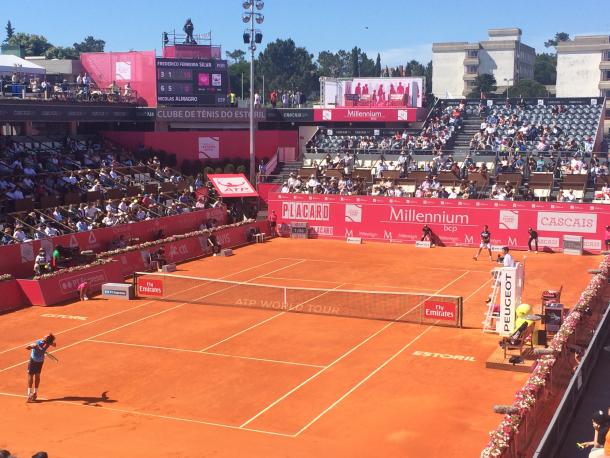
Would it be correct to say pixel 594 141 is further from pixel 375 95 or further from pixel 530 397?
pixel 530 397

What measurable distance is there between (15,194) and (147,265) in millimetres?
9521

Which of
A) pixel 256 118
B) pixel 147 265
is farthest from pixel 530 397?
pixel 256 118

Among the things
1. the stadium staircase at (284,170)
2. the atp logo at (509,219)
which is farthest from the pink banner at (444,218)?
the stadium staircase at (284,170)

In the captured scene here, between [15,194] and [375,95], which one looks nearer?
[15,194]

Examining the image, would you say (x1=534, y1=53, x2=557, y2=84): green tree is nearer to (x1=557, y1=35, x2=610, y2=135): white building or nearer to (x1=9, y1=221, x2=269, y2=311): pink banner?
(x1=557, y1=35, x2=610, y2=135): white building

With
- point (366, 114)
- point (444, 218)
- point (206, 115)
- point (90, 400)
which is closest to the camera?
point (90, 400)

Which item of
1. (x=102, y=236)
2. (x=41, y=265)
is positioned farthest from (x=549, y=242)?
(x=41, y=265)

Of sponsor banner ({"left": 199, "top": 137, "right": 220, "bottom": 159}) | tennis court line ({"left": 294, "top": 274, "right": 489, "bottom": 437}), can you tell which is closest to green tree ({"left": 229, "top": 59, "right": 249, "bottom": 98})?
sponsor banner ({"left": 199, "top": 137, "right": 220, "bottom": 159})

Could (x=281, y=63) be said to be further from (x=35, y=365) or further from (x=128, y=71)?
(x=35, y=365)

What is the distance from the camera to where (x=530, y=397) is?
15.3m

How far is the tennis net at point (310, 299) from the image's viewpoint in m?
28.2

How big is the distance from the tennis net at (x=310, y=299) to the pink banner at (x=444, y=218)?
17217 millimetres

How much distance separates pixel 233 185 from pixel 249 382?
3337cm

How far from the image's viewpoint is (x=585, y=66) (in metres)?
133
